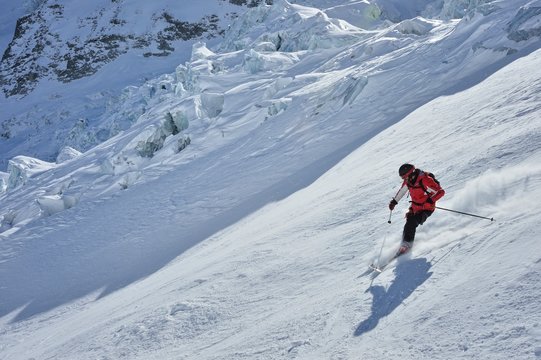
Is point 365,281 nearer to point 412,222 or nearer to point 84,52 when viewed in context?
point 412,222

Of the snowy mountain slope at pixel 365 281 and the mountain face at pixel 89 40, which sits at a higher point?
the mountain face at pixel 89 40

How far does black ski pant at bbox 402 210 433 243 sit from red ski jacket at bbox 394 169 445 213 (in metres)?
0.05

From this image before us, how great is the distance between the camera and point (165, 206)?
1650 cm

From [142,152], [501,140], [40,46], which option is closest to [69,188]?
[142,152]

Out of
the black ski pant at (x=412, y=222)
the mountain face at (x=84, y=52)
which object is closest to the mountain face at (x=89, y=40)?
the mountain face at (x=84, y=52)

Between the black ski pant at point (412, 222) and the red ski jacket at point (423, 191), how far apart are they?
50 mm

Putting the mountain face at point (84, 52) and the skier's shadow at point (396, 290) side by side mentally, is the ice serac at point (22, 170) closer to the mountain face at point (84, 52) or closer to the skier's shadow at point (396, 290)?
the skier's shadow at point (396, 290)

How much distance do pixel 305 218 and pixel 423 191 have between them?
361cm

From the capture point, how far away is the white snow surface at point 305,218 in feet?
13.8

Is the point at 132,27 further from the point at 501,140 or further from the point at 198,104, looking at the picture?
the point at 501,140

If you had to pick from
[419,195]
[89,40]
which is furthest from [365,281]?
[89,40]

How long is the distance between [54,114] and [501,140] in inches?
2376

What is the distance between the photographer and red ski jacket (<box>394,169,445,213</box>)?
18.3 ft

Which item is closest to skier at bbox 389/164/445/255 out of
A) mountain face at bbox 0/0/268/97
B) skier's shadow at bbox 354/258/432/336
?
skier's shadow at bbox 354/258/432/336
